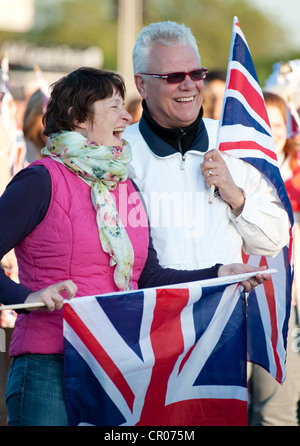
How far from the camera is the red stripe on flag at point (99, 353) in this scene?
133 inches

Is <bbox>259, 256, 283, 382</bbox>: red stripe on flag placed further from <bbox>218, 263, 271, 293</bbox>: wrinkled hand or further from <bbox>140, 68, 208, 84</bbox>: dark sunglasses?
<bbox>140, 68, 208, 84</bbox>: dark sunglasses

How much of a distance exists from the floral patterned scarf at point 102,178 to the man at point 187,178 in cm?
46

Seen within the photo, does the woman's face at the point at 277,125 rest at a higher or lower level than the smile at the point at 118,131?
higher

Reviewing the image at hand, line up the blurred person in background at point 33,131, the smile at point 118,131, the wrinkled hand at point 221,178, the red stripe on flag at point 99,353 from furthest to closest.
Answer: the blurred person in background at point 33,131 → the wrinkled hand at point 221,178 → the smile at point 118,131 → the red stripe on flag at point 99,353

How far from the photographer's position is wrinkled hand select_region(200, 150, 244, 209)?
388 cm

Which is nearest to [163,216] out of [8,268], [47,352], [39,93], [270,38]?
[47,352]

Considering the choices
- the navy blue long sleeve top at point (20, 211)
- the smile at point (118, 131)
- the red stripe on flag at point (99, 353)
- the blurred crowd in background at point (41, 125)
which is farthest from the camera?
the blurred crowd in background at point (41, 125)

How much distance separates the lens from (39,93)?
22.3ft

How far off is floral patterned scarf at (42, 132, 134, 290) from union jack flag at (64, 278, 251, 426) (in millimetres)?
144

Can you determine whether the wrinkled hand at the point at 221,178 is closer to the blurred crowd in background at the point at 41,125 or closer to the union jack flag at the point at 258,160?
the union jack flag at the point at 258,160

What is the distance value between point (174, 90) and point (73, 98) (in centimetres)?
70

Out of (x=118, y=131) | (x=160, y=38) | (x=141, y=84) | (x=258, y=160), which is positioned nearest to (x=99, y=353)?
(x=118, y=131)

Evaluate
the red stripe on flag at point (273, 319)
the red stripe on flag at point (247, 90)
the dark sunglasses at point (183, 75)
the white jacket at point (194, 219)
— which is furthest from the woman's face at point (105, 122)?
the red stripe on flag at point (273, 319)
